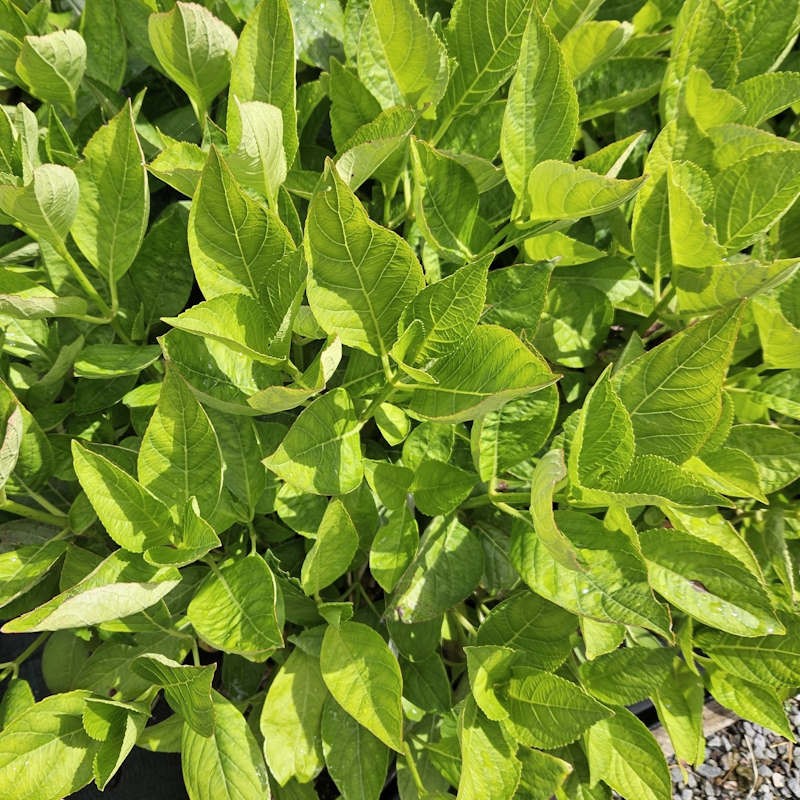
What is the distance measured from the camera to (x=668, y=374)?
0.67m

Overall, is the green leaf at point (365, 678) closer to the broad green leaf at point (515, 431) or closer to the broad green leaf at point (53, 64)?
the broad green leaf at point (515, 431)

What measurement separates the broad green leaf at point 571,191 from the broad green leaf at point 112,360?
397 mm

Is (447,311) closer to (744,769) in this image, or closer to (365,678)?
(365,678)

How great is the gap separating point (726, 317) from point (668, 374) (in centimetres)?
7

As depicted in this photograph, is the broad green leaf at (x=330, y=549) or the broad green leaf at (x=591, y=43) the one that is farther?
the broad green leaf at (x=591, y=43)

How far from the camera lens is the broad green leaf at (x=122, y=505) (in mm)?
621

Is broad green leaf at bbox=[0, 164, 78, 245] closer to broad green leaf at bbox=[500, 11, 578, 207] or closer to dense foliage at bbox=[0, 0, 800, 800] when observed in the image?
dense foliage at bbox=[0, 0, 800, 800]

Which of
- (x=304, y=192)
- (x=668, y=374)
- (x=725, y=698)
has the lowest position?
(x=725, y=698)

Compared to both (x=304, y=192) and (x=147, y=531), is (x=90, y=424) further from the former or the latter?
(x=304, y=192)

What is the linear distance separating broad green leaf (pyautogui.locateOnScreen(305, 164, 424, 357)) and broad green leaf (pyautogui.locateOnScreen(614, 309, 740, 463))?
238 mm

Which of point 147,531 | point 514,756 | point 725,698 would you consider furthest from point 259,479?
point 725,698

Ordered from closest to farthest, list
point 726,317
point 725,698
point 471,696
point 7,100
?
1. point 726,317
2. point 471,696
3. point 725,698
4. point 7,100

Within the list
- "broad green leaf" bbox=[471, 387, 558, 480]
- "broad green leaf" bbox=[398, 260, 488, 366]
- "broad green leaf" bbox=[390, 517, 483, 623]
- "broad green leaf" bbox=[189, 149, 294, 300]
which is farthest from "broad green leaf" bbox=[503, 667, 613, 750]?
"broad green leaf" bbox=[189, 149, 294, 300]

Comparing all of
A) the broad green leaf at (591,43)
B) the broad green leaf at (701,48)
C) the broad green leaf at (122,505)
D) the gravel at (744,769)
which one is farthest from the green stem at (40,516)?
the gravel at (744,769)
